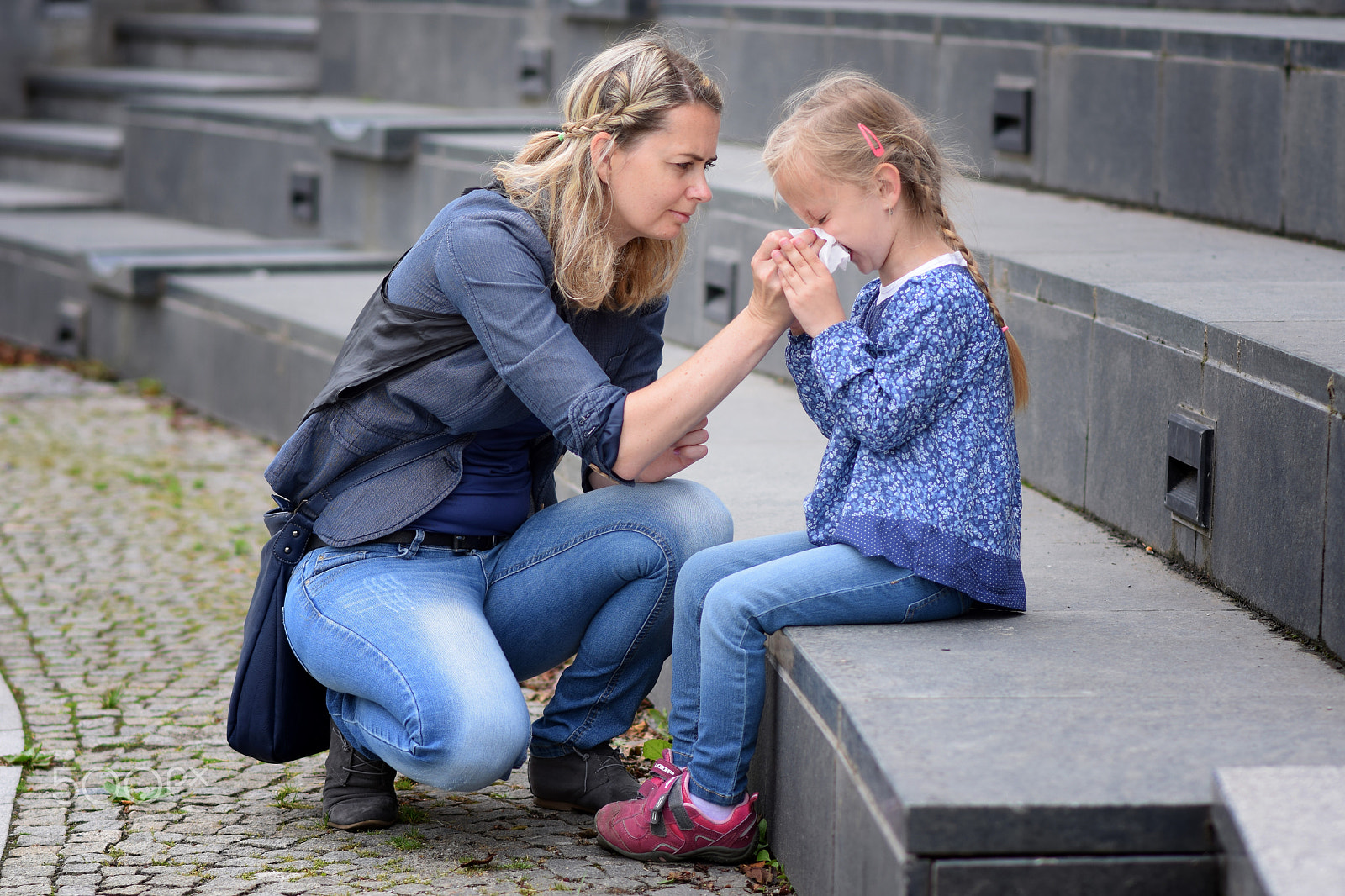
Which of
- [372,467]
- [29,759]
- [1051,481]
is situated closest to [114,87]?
[29,759]

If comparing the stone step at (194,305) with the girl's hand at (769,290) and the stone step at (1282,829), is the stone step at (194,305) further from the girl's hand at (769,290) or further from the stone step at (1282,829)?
the stone step at (1282,829)

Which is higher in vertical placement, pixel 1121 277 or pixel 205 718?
pixel 1121 277

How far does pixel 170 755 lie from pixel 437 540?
Answer: 2.84ft

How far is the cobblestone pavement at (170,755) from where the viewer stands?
9.34 ft

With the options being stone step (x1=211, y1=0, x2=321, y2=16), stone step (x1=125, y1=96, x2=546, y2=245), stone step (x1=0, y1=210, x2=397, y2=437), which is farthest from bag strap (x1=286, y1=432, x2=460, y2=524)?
stone step (x1=211, y1=0, x2=321, y2=16)

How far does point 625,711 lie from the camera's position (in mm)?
3160

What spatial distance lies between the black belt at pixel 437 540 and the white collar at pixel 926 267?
0.91 meters

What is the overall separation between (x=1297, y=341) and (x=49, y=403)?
5746 mm

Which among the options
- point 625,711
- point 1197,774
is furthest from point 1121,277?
point 1197,774

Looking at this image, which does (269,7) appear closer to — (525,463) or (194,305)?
(194,305)

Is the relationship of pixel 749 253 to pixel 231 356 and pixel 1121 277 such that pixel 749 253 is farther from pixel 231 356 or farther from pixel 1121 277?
pixel 231 356

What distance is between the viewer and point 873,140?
8.78 feet

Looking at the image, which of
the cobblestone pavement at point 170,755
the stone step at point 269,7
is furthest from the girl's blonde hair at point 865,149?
the stone step at point 269,7

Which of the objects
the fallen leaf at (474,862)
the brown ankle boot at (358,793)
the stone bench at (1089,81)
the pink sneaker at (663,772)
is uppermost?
the stone bench at (1089,81)
